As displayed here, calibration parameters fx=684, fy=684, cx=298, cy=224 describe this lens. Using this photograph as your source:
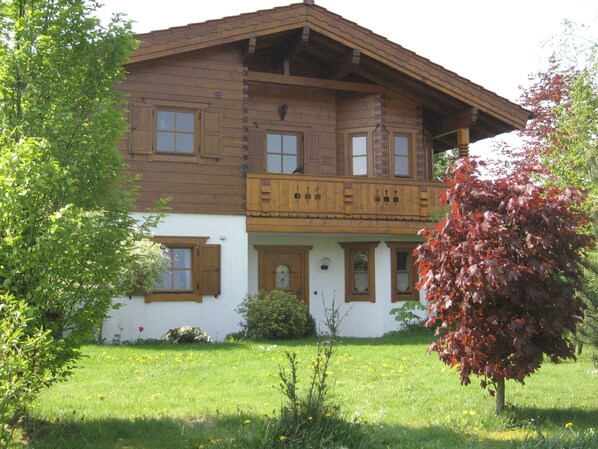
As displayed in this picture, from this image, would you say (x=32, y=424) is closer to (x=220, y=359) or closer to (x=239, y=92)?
(x=220, y=359)

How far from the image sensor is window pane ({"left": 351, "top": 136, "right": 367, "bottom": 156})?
57.1 ft

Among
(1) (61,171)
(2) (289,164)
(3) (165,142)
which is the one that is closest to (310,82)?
(2) (289,164)

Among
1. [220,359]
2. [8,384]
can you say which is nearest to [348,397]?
[220,359]

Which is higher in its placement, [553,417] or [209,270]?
[209,270]

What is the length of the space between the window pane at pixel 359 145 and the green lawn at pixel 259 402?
7.35 metres

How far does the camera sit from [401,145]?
58.1 feet

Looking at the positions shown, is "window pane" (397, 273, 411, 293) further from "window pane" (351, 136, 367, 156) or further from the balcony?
"window pane" (351, 136, 367, 156)

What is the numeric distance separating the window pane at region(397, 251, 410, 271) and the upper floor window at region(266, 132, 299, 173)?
3405 mm

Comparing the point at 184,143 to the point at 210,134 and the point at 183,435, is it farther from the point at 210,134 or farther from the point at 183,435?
the point at 183,435

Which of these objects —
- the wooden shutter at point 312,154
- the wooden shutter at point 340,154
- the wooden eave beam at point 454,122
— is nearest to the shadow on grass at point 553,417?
the wooden shutter at point 312,154

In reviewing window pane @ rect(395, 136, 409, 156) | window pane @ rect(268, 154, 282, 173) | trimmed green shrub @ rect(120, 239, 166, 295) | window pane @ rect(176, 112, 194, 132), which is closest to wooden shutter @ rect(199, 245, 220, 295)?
trimmed green shrub @ rect(120, 239, 166, 295)

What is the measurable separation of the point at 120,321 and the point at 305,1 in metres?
8.34

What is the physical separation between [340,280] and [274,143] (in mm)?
3782

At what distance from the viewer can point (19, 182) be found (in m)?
5.33
